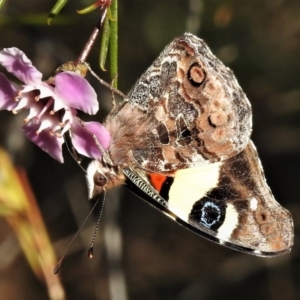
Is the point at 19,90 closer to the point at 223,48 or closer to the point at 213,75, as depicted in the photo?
the point at 213,75

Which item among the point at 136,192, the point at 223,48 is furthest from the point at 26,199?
the point at 223,48

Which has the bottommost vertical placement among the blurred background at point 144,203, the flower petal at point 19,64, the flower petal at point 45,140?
the blurred background at point 144,203

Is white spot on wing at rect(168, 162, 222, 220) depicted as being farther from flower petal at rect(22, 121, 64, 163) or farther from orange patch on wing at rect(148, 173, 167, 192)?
flower petal at rect(22, 121, 64, 163)

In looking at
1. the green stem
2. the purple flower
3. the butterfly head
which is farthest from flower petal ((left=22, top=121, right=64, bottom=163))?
the green stem

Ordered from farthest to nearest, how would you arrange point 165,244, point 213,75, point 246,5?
point 165,244, point 246,5, point 213,75

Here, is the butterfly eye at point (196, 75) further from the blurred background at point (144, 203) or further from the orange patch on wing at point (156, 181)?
the blurred background at point (144, 203)

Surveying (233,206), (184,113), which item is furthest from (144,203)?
(184,113)

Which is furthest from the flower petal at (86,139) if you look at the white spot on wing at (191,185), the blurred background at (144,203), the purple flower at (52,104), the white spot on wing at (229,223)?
the blurred background at (144,203)
